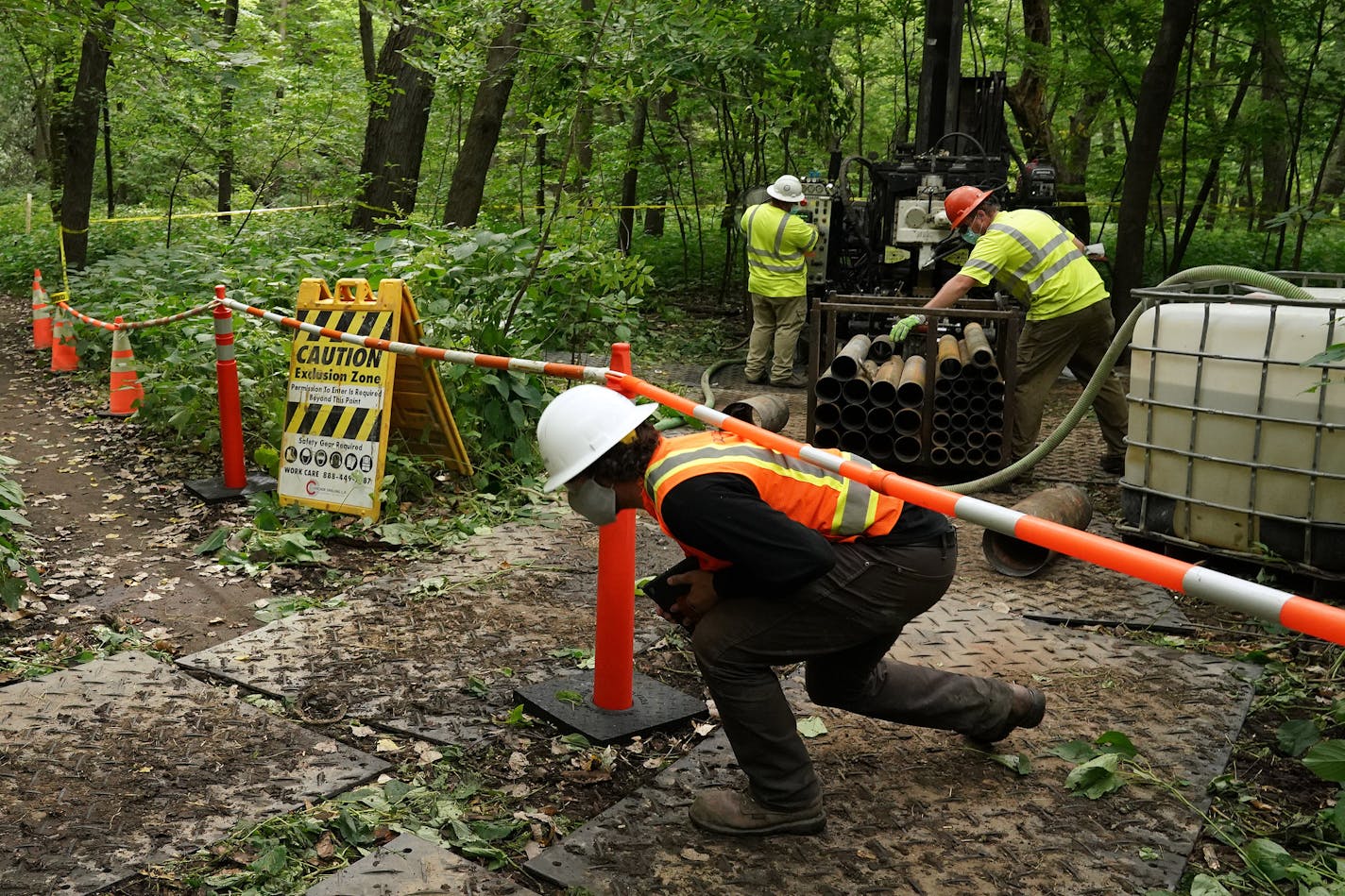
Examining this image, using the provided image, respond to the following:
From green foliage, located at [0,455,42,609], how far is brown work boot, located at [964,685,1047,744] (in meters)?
4.03

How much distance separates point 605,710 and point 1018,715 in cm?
144

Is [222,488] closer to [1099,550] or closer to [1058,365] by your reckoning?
[1058,365]

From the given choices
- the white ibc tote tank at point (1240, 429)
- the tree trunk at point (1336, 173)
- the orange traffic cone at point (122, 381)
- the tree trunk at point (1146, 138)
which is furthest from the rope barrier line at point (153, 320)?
the tree trunk at point (1336, 173)

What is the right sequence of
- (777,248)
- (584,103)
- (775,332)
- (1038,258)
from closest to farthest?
(1038,258) → (584,103) → (777,248) → (775,332)

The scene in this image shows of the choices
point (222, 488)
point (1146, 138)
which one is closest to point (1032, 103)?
point (1146, 138)

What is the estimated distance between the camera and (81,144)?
14.0m

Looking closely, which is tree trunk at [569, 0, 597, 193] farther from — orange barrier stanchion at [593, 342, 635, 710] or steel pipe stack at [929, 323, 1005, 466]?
orange barrier stanchion at [593, 342, 635, 710]

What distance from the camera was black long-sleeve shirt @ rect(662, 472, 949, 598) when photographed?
301 cm

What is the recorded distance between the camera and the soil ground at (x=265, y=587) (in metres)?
3.85

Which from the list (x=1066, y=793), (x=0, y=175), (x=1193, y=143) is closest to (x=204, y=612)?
(x=1066, y=793)

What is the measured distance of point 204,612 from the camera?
17.3 feet

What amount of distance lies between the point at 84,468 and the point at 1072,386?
28.3 feet

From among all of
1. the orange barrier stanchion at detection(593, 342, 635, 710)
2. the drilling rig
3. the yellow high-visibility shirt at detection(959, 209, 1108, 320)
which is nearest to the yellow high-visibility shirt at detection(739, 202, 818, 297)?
the drilling rig

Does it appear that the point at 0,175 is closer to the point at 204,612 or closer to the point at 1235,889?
the point at 204,612
